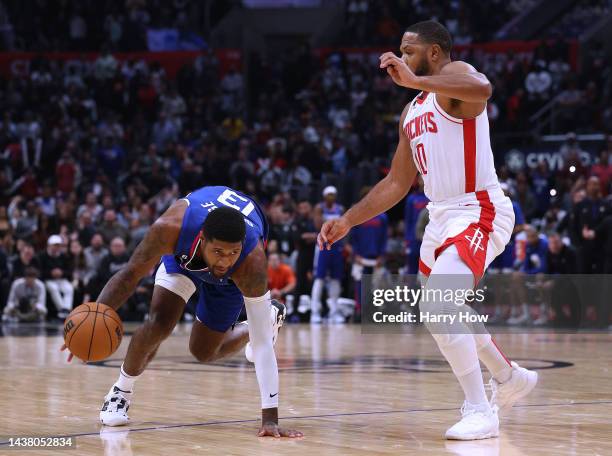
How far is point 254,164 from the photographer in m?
22.9

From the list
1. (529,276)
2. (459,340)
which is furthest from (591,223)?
(459,340)

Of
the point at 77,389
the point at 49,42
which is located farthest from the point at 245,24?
the point at 77,389

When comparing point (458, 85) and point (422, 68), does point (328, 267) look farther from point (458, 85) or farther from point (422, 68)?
point (458, 85)

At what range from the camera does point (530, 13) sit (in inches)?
1049

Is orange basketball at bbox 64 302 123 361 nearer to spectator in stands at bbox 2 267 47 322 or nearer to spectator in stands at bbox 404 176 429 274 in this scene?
spectator in stands at bbox 404 176 429 274

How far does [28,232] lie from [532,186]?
29.1 ft

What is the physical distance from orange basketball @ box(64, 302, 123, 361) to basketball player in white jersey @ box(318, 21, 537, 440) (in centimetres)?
139

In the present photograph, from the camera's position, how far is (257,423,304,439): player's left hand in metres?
6.18

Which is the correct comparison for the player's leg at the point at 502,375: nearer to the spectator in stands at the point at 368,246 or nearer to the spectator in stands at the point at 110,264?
the spectator in stands at the point at 368,246

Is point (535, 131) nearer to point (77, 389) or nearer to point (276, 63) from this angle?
point (276, 63)

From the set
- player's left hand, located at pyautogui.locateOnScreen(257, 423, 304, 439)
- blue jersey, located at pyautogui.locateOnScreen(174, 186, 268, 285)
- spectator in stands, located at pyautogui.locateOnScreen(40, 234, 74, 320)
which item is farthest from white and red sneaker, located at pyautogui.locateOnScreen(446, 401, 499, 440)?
spectator in stands, located at pyautogui.locateOnScreen(40, 234, 74, 320)

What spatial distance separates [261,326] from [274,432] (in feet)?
2.13

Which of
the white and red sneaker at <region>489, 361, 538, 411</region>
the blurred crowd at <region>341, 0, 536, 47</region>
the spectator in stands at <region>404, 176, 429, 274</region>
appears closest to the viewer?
the white and red sneaker at <region>489, 361, 538, 411</region>

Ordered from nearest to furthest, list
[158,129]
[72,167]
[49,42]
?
1. [72,167]
2. [158,129]
3. [49,42]
